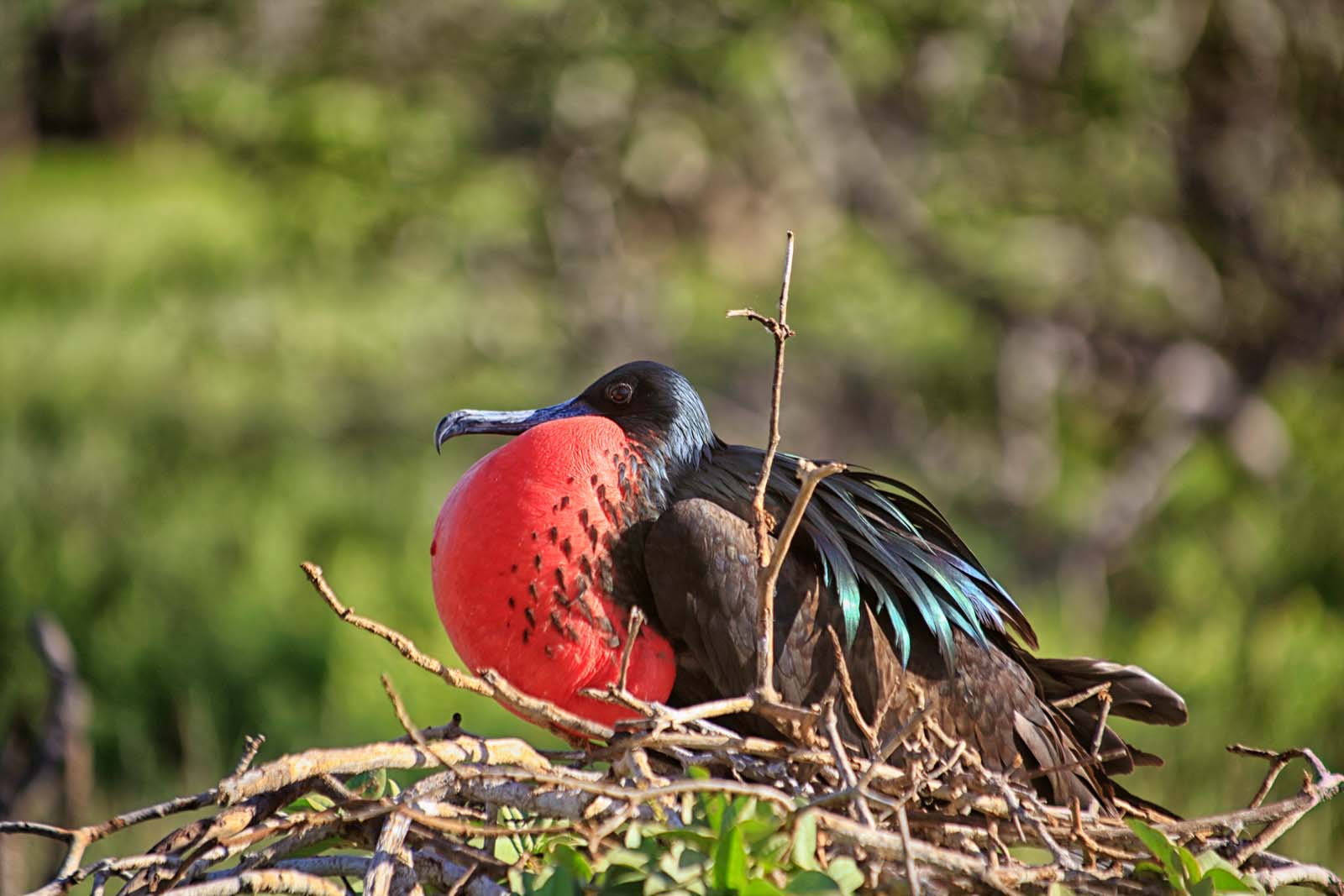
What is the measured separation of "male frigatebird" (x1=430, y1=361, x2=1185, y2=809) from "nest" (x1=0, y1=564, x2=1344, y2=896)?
0.70ft

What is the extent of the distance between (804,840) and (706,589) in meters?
0.49

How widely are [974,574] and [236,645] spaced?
2.71 meters

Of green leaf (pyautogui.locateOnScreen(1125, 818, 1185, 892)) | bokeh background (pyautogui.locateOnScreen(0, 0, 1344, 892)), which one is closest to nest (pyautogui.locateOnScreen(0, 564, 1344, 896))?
green leaf (pyautogui.locateOnScreen(1125, 818, 1185, 892))

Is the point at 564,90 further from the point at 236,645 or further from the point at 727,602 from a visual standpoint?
the point at 727,602

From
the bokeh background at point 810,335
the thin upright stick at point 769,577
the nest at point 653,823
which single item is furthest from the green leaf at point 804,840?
the bokeh background at point 810,335

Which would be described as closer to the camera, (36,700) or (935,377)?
(36,700)

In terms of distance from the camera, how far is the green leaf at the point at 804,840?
0.89m

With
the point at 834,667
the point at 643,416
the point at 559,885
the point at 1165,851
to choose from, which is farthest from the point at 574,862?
the point at 643,416

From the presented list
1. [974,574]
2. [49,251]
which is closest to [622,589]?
[974,574]

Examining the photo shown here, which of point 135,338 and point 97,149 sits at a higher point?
point 97,149

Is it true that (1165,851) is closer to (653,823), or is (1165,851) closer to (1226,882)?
(1226,882)

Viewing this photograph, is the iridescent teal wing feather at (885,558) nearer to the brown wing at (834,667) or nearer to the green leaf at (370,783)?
the brown wing at (834,667)

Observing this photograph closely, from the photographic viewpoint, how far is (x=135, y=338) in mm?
6707

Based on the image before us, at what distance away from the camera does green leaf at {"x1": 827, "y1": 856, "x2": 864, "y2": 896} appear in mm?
909
